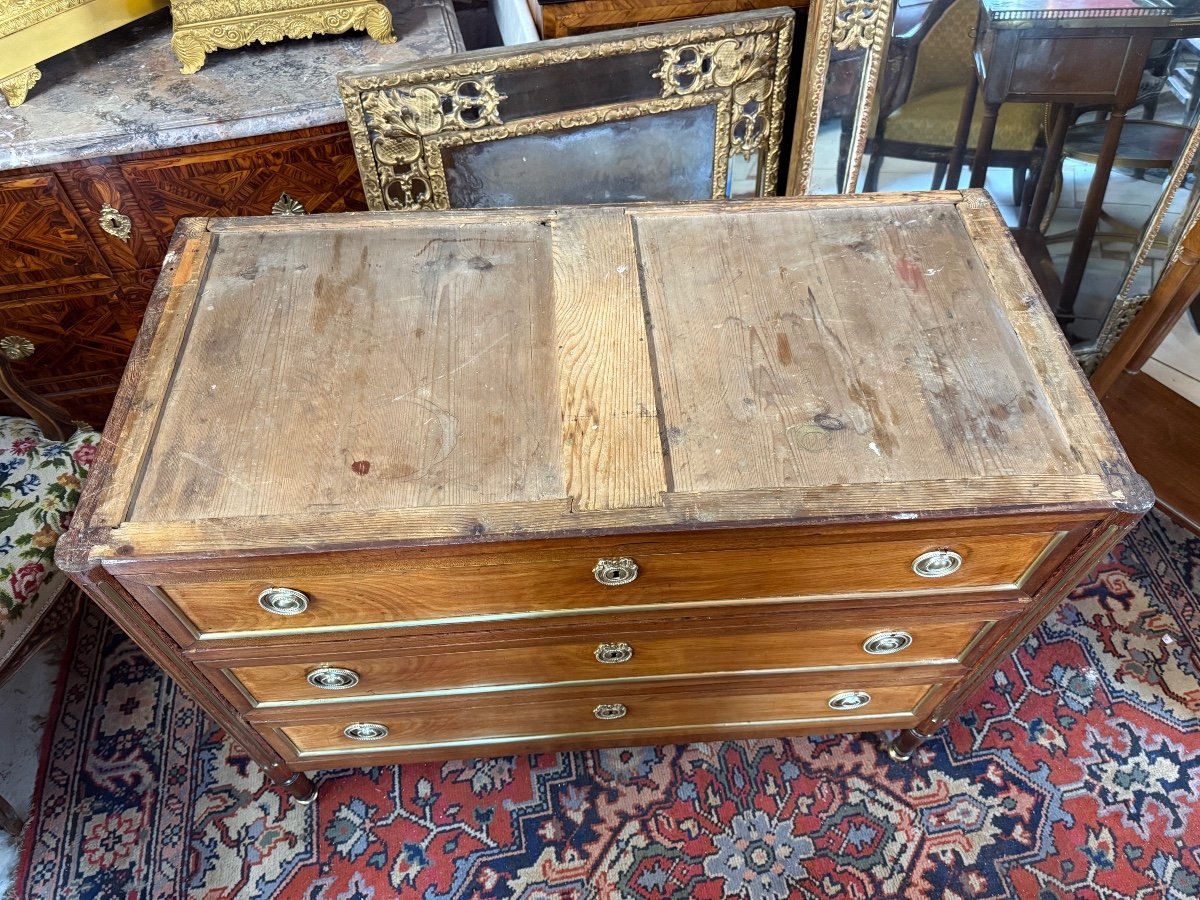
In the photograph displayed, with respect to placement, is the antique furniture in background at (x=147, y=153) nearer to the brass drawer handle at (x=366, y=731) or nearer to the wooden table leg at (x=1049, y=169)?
the brass drawer handle at (x=366, y=731)

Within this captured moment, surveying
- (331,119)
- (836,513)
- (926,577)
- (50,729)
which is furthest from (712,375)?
(50,729)

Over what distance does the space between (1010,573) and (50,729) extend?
1780 mm

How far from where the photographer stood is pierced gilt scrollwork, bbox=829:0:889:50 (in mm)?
1336

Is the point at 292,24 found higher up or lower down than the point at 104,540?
higher up

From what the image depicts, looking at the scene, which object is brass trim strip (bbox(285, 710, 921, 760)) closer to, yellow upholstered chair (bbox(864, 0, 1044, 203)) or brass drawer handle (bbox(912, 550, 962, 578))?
brass drawer handle (bbox(912, 550, 962, 578))

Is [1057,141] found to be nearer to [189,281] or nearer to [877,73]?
[877,73]

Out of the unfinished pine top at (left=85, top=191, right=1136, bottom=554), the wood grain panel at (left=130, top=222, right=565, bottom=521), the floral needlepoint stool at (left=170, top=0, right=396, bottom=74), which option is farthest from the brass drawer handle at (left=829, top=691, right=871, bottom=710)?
the floral needlepoint stool at (left=170, top=0, right=396, bottom=74)

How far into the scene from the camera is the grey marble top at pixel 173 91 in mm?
1450

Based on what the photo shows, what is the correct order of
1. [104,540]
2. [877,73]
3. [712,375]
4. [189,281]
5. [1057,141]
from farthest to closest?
[1057,141] → [877,73] → [189,281] → [712,375] → [104,540]

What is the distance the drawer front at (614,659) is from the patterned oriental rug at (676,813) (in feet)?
1.41

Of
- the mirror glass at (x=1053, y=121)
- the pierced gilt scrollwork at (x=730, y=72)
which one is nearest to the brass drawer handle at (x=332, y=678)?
the pierced gilt scrollwork at (x=730, y=72)

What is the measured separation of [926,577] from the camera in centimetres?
107

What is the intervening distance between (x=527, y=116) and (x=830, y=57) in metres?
0.52

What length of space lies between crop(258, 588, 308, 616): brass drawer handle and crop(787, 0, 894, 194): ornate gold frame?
3.73 ft
